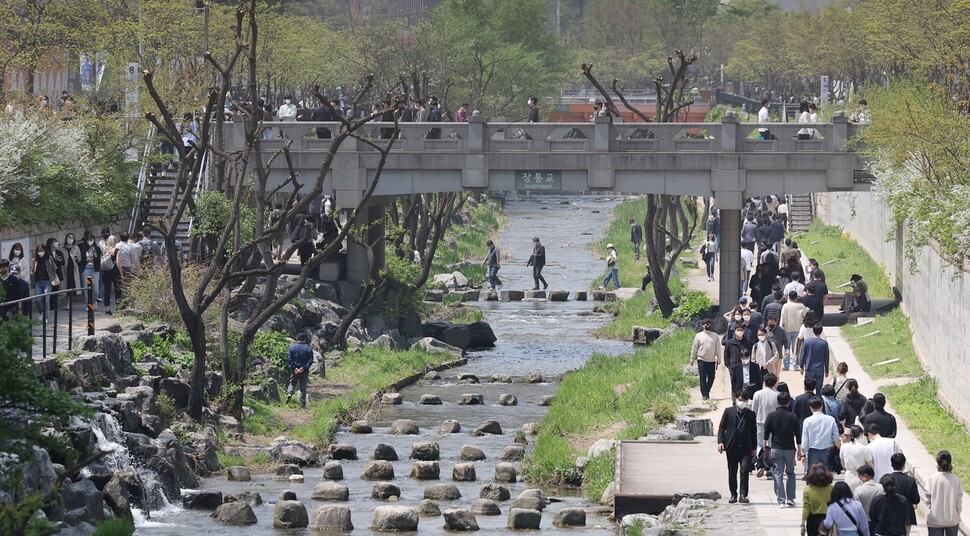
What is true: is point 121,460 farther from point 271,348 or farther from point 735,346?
point 271,348

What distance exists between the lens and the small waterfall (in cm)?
2502

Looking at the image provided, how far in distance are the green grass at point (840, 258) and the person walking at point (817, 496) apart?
25007 millimetres

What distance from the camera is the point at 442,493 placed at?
1038 inches

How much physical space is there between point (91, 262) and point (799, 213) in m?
40.1

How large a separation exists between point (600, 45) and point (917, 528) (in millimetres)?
131695

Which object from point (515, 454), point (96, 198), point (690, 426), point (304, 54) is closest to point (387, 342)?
point (96, 198)

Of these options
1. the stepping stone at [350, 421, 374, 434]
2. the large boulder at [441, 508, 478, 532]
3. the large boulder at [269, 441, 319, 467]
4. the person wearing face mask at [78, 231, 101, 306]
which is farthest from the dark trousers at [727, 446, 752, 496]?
the person wearing face mask at [78, 231, 101, 306]

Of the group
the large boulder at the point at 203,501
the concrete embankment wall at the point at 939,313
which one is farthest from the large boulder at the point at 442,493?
the concrete embankment wall at the point at 939,313

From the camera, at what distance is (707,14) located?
468 feet

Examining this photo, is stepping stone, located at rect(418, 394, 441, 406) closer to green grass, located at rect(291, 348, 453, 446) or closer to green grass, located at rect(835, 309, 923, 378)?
green grass, located at rect(291, 348, 453, 446)

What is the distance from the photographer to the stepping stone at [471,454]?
1175 inches

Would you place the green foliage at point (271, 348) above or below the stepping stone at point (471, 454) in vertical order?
above

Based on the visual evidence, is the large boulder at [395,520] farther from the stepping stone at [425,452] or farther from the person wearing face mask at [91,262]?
the person wearing face mask at [91,262]

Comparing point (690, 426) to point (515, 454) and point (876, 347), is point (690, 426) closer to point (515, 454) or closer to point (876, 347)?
point (515, 454)
